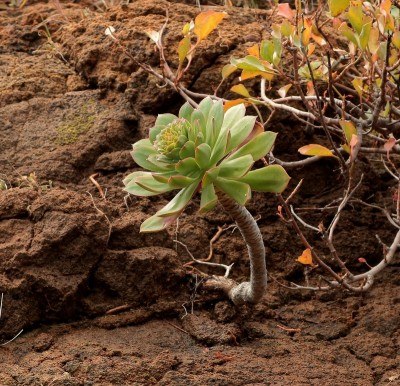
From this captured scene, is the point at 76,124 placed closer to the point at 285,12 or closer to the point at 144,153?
the point at 144,153

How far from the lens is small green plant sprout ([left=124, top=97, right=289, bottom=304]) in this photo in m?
2.28

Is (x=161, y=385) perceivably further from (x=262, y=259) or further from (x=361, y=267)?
(x=361, y=267)

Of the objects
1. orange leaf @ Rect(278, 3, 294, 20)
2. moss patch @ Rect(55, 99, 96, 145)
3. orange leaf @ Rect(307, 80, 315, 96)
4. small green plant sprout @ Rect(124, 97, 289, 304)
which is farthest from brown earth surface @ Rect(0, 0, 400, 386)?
orange leaf @ Rect(278, 3, 294, 20)

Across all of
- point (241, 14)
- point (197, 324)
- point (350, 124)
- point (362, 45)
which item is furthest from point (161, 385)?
point (241, 14)

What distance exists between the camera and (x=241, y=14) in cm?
386

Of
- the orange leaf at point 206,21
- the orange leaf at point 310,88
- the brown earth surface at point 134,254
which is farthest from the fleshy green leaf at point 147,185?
the orange leaf at point 310,88

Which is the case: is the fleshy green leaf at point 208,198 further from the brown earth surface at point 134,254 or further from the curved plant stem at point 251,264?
the brown earth surface at point 134,254

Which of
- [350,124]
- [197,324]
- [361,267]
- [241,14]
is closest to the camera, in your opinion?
[350,124]

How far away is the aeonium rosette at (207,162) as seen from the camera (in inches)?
89.7

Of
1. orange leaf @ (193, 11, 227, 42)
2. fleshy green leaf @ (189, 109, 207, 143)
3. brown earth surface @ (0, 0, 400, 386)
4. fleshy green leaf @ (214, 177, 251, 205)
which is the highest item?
orange leaf @ (193, 11, 227, 42)

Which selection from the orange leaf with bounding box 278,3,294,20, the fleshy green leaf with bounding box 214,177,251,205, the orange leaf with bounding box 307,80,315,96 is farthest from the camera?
the orange leaf with bounding box 307,80,315,96

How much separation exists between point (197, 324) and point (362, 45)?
3.70ft

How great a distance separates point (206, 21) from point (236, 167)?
864mm

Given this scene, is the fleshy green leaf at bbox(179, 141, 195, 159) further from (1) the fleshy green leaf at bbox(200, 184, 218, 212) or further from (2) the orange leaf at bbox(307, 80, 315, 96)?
(2) the orange leaf at bbox(307, 80, 315, 96)
